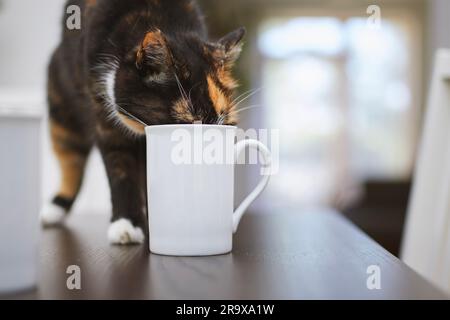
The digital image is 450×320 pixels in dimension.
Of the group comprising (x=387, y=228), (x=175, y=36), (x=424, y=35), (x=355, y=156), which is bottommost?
(x=387, y=228)

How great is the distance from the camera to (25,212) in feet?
1.48

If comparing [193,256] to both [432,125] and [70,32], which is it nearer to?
[70,32]

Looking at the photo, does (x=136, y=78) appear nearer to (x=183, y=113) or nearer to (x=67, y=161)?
(x=183, y=113)

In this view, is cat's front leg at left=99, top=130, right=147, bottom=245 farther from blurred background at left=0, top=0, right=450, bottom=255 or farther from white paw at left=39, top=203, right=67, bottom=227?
blurred background at left=0, top=0, right=450, bottom=255

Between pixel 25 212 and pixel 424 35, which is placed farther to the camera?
pixel 424 35

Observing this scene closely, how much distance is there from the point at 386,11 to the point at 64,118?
4.47 m

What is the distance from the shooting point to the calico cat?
61 centimetres

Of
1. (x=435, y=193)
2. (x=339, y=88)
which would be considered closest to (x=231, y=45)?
(x=435, y=193)

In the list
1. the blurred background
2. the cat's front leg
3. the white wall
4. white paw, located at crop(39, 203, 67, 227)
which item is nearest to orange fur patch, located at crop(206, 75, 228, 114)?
the cat's front leg

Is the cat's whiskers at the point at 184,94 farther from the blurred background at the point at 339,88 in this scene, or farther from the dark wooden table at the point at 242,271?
the blurred background at the point at 339,88

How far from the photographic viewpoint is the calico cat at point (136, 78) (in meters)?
0.61

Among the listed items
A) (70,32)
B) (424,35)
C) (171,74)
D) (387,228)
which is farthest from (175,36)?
(424,35)

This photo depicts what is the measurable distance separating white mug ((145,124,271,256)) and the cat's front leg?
10 cm

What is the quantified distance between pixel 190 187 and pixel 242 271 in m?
0.11
